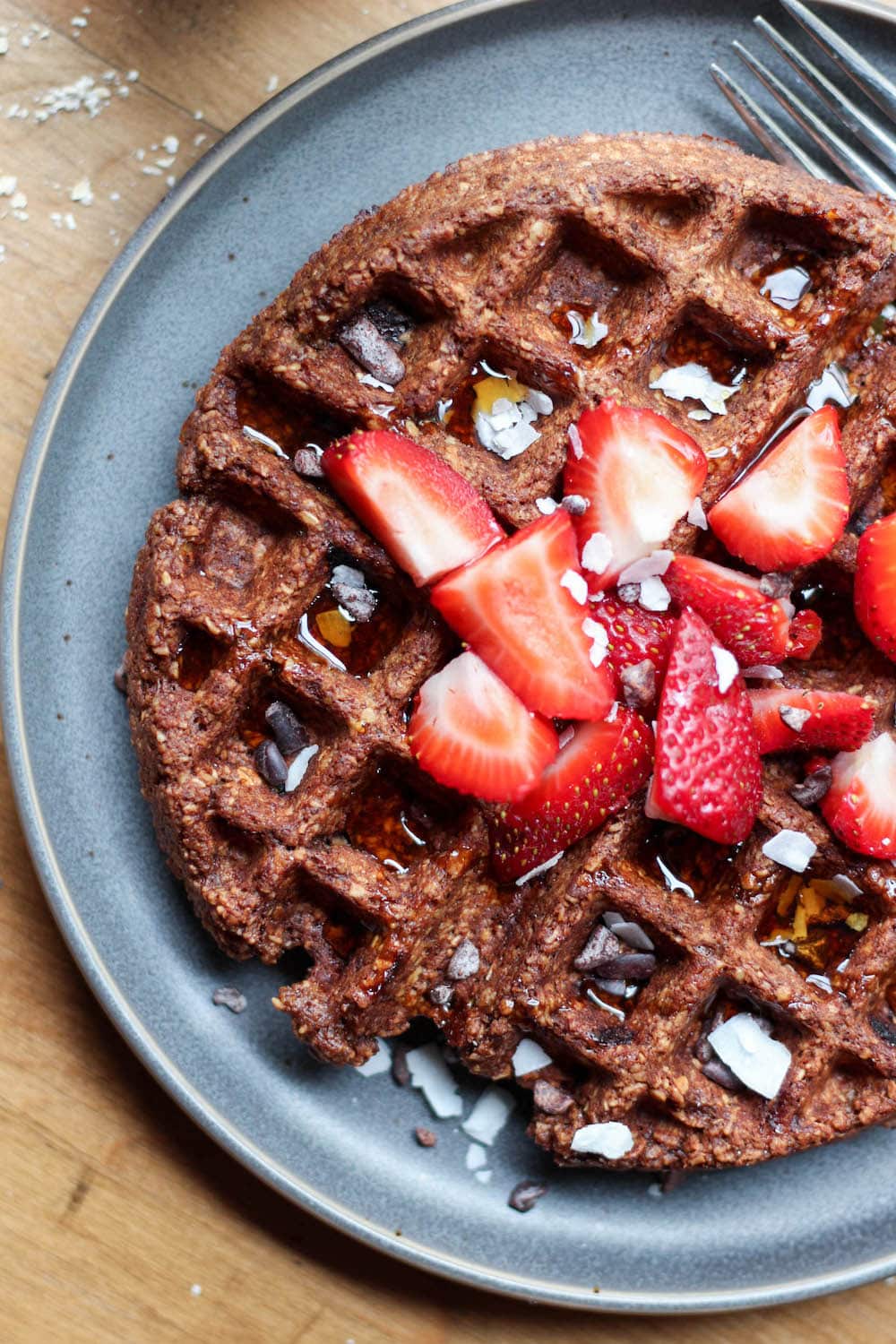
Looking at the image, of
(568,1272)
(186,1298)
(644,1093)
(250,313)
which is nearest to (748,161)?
(250,313)

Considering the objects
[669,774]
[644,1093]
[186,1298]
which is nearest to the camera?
[669,774]

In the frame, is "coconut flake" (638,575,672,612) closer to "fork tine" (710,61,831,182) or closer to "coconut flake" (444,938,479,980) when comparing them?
"coconut flake" (444,938,479,980)

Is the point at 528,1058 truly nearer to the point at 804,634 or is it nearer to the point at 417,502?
the point at 804,634

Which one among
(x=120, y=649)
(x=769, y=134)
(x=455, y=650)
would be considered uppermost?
(x=769, y=134)

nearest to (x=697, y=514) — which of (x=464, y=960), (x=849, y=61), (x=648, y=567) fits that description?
(x=648, y=567)

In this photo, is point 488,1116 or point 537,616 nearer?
point 537,616

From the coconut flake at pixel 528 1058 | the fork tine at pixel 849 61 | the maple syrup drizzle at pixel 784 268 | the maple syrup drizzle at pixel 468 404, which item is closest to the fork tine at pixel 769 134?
the fork tine at pixel 849 61

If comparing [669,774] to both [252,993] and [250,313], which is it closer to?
[252,993]
